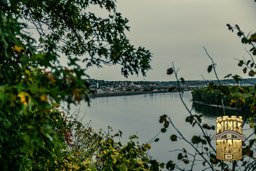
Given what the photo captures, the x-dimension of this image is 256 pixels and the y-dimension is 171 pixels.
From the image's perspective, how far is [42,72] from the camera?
3.69 metres

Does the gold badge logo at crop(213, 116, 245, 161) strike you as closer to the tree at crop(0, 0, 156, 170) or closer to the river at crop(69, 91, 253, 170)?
the river at crop(69, 91, 253, 170)

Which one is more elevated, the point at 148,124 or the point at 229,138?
the point at 229,138

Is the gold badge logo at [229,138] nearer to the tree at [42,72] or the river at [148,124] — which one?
the river at [148,124]

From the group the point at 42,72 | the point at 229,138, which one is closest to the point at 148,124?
the point at 42,72

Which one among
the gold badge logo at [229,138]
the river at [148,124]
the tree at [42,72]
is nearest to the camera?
the tree at [42,72]

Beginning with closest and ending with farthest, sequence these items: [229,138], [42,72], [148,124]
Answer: [229,138]
[42,72]
[148,124]

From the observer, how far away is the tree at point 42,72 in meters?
1.21

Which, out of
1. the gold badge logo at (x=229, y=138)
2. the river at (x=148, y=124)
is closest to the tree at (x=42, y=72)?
the river at (x=148, y=124)

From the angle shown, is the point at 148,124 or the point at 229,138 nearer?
the point at 229,138

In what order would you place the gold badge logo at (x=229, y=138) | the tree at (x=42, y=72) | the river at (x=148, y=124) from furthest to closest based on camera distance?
the river at (x=148, y=124), the gold badge logo at (x=229, y=138), the tree at (x=42, y=72)

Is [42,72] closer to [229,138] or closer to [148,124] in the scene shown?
[229,138]

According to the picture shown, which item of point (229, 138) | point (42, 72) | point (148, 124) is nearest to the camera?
point (229, 138)

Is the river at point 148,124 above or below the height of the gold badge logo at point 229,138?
below

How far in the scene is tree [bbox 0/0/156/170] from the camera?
1208 mm
